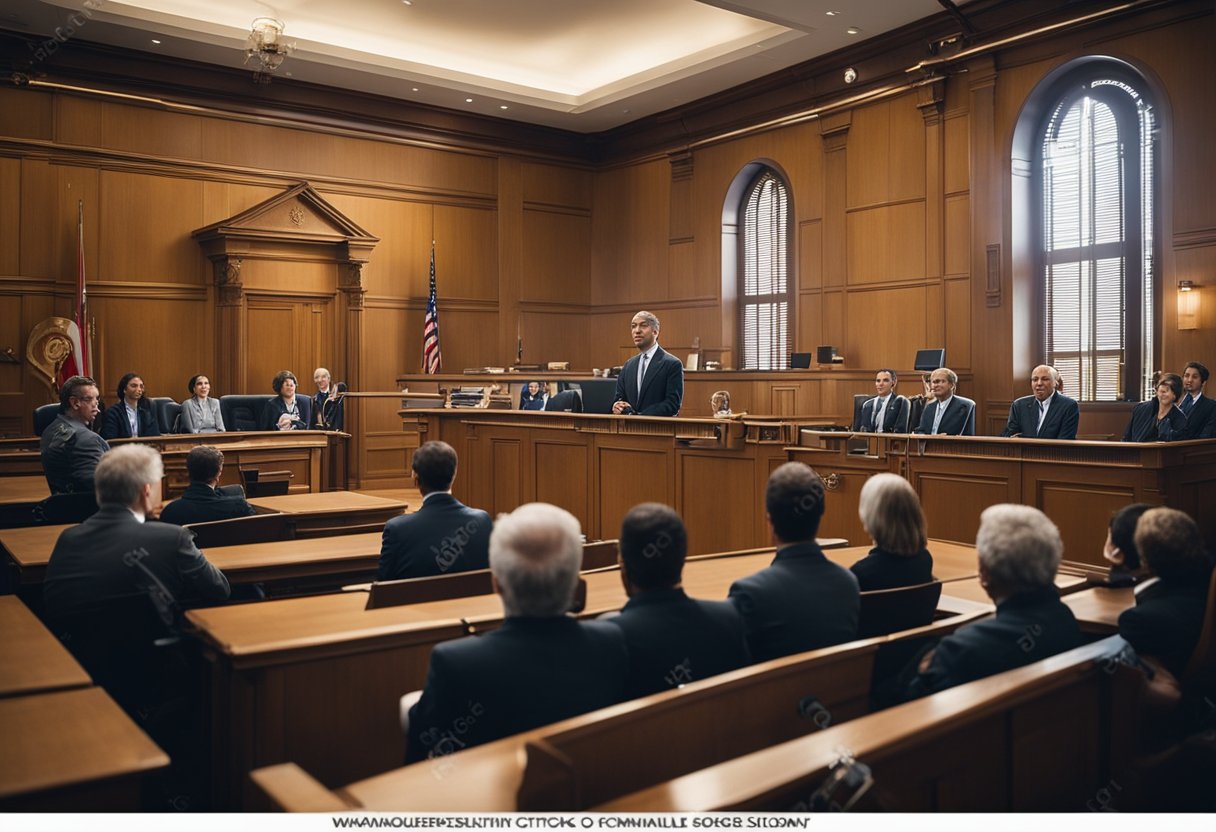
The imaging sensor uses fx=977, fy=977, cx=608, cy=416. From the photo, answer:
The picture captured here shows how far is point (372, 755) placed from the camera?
9.04ft

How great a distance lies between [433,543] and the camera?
3.50 meters

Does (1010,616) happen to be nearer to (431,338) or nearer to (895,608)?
(895,608)

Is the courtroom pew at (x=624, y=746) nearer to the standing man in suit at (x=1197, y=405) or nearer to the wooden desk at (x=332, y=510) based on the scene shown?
the wooden desk at (x=332, y=510)

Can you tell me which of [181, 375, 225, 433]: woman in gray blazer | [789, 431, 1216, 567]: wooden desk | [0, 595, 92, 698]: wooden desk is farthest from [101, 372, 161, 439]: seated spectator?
[0, 595, 92, 698]: wooden desk

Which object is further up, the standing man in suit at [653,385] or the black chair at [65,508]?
the standing man in suit at [653,385]

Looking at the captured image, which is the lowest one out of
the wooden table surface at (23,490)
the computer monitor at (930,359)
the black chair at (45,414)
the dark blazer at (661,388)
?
the wooden table surface at (23,490)

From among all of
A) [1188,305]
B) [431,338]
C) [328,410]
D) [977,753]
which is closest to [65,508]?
[977,753]

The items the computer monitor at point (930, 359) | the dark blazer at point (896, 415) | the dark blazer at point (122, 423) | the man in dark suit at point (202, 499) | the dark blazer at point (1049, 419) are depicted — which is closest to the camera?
the man in dark suit at point (202, 499)

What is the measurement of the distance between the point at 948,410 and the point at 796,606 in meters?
5.56

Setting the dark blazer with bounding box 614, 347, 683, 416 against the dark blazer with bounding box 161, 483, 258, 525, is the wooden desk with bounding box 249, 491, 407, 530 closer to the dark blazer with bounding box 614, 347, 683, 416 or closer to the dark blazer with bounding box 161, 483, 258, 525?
the dark blazer with bounding box 161, 483, 258, 525

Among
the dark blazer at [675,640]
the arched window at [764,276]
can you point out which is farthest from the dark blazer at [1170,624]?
the arched window at [764,276]

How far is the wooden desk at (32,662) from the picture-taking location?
7.14 feet

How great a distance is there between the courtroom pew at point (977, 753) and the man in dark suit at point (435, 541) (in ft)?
6.19

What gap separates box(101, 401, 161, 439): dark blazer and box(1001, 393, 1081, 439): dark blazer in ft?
23.2
